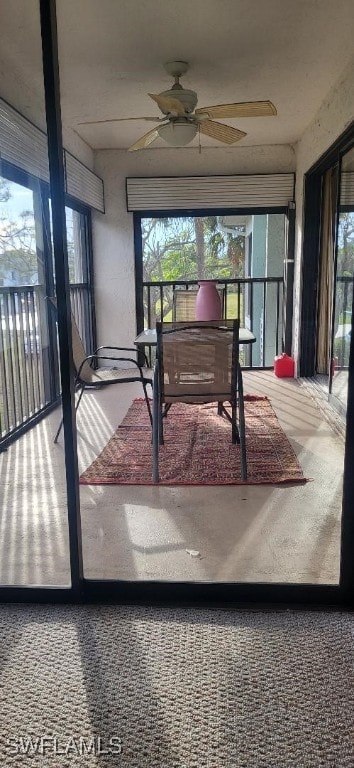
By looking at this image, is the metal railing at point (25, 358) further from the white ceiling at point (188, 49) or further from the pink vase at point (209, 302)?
the white ceiling at point (188, 49)

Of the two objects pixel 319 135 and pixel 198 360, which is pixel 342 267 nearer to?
pixel 319 135

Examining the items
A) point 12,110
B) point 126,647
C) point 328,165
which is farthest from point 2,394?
point 328,165

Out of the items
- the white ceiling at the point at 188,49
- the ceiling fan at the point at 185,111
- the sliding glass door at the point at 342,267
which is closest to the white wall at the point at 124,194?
the white ceiling at the point at 188,49

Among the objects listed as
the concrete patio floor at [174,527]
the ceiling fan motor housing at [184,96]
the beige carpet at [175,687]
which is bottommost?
the beige carpet at [175,687]

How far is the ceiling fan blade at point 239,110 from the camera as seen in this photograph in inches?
121

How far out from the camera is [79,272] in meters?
5.39

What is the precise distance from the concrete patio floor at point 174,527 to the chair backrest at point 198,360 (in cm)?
52

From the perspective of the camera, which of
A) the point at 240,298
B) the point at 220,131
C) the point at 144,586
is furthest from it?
the point at 240,298

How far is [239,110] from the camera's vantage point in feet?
10.4

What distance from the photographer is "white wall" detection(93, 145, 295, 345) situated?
5.42 meters

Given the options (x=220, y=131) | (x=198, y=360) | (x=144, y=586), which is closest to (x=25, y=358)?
(x=198, y=360)

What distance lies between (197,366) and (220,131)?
1.87 meters

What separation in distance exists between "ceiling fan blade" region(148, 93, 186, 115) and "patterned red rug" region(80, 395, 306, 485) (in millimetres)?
1920

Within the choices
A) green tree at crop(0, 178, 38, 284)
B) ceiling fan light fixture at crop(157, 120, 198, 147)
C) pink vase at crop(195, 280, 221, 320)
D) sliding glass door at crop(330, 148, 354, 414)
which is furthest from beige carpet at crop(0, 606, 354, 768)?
ceiling fan light fixture at crop(157, 120, 198, 147)
